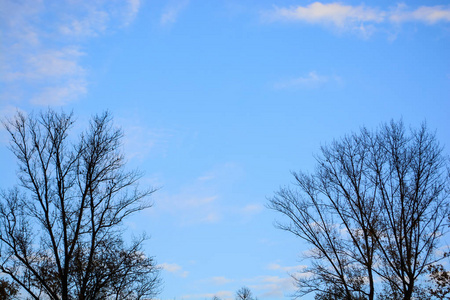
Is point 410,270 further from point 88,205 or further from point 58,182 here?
point 58,182

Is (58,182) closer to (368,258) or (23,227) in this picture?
(23,227)

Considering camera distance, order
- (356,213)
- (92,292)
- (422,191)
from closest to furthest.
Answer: (92,292)
(422,191)
(356,213)

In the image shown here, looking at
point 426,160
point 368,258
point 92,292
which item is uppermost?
point 426,160

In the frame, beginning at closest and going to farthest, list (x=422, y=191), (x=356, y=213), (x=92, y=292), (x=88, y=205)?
(x=92, y=292)
(x=88, y=205)
(x=422, y=191)
(x=356, y=213)

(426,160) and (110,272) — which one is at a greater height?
(426,160)

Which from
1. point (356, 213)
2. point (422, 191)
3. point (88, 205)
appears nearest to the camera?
point (88, 205)

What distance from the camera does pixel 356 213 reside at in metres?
19.8

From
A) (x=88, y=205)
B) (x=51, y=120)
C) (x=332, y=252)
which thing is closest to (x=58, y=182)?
(x=88, y=205)

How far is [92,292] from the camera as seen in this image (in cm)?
1544

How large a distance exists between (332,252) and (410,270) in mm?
3358

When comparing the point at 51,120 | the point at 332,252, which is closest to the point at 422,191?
the point at 332,252

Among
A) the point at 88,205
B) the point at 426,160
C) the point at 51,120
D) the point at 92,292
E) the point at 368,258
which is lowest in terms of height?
the point at 92,292

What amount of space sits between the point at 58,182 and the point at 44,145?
1779 millimetres

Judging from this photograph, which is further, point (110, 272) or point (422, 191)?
point (422, 191)
